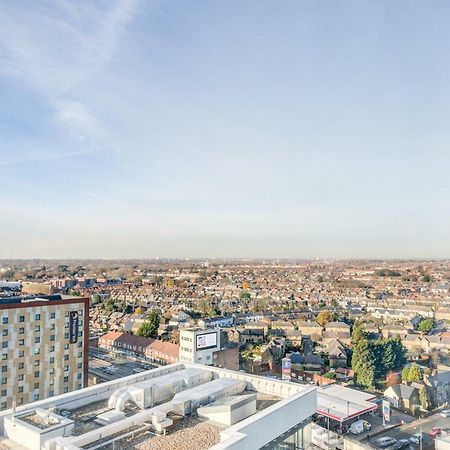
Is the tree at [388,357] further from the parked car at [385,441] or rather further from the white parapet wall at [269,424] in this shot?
the white parapet wall at [269,424]

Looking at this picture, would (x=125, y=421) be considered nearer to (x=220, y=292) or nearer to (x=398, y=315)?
(x=398, y=315)

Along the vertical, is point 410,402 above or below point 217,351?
below

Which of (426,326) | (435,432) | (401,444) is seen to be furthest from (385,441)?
(426,326)

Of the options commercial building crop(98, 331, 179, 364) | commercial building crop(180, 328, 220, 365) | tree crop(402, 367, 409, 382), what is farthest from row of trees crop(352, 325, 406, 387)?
commercial building crop(98, 331, 179, 364)

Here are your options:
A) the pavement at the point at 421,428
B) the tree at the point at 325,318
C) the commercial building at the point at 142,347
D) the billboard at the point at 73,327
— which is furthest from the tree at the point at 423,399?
the tree at the point at 325,318

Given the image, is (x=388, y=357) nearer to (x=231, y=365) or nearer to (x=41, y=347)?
(x=231, y=365)

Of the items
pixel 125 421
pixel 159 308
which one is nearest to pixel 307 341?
pixel 159 308

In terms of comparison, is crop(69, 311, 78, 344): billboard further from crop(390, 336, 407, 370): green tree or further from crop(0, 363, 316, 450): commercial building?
crop(390, 336, 407, 370): green tree
